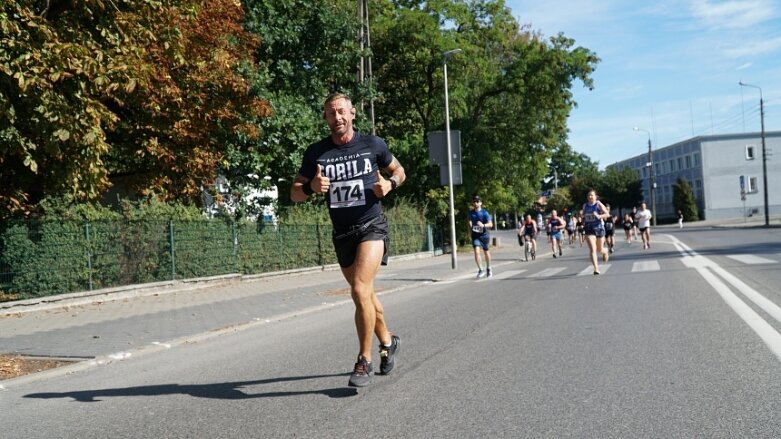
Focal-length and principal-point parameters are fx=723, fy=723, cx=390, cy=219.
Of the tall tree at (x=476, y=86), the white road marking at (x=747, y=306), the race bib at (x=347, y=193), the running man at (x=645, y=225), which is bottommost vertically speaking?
→ the white road marking at (x=747, y=306)

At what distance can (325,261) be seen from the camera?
23.0m

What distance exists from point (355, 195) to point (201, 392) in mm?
1928

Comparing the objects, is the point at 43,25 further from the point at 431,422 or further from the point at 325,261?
the point at 325,261

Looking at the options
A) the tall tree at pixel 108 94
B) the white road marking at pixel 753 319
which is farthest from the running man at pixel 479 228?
the tall tree at pixel 108 94

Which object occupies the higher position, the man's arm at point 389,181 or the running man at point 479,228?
the man's arm at point 389,181

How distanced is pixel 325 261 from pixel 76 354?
15.4 meters

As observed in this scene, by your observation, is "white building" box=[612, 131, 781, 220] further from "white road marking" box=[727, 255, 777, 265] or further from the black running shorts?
the black running shorts

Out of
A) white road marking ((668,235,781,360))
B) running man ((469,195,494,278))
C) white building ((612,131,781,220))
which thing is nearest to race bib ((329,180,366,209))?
white road marking ((668,235,781,360))

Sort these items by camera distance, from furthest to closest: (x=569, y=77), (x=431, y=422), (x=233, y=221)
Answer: (x=569, y=77)
(x=233, y=221)
(x=431, y=422)

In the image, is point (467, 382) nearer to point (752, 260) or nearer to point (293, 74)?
point (752, 260)

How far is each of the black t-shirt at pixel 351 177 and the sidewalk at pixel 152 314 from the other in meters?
3.44

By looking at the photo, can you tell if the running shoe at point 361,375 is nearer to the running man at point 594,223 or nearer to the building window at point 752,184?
the running man at point 594,223

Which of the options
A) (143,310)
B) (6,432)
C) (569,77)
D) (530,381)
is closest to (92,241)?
(143,310)

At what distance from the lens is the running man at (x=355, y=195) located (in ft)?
17.5
